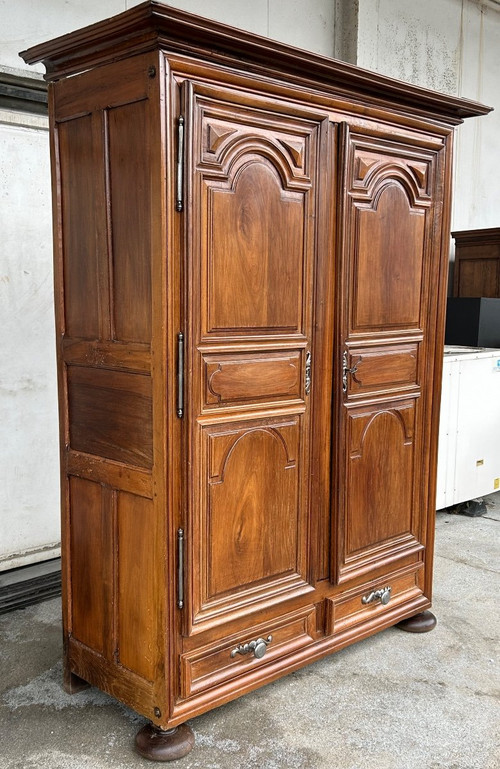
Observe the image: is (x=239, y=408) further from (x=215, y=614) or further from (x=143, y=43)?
(x=143, y=43)

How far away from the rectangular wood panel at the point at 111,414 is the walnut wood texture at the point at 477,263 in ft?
13.7

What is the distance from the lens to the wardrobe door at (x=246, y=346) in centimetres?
226

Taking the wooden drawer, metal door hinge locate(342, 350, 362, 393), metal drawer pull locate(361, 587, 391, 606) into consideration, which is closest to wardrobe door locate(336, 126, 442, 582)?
metal door hinge locate(342, 350, 362, 393)

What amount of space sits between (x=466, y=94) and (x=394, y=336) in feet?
12.9

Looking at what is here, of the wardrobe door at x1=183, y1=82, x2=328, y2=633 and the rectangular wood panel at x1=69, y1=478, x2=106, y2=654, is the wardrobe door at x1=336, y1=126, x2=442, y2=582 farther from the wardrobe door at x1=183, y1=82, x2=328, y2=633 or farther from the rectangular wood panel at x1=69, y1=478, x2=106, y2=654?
the rectangular wood panel at x1=69, y1=478, x2=106, y2=654

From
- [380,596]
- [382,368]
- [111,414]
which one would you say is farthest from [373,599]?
[111,414]

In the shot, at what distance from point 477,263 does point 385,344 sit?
11.0 feet

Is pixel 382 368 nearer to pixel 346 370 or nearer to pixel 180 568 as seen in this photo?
pixel 346 370

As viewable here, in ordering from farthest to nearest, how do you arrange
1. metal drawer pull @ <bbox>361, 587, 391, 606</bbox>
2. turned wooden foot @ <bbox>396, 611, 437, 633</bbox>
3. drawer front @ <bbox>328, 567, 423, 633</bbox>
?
turned wooden foot @ <bbox>396, 611, 437, 633</bbox> < metal drawer pull @ <bbox>361, 587, 391, 606</bbox> < drawer front @ <bbox>328, 567, 423, 633</bbox>

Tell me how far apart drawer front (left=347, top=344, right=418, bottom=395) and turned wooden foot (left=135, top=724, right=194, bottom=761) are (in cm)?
135

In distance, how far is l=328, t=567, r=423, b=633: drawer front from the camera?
288 centimetres

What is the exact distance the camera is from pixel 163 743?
2.32 meters

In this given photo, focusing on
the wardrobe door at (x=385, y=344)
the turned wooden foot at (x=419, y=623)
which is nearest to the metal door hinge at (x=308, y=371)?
the wardrobe door at (x=385, y=344)

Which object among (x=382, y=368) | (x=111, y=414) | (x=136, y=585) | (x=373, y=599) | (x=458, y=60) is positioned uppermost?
(x=458, y=60)
